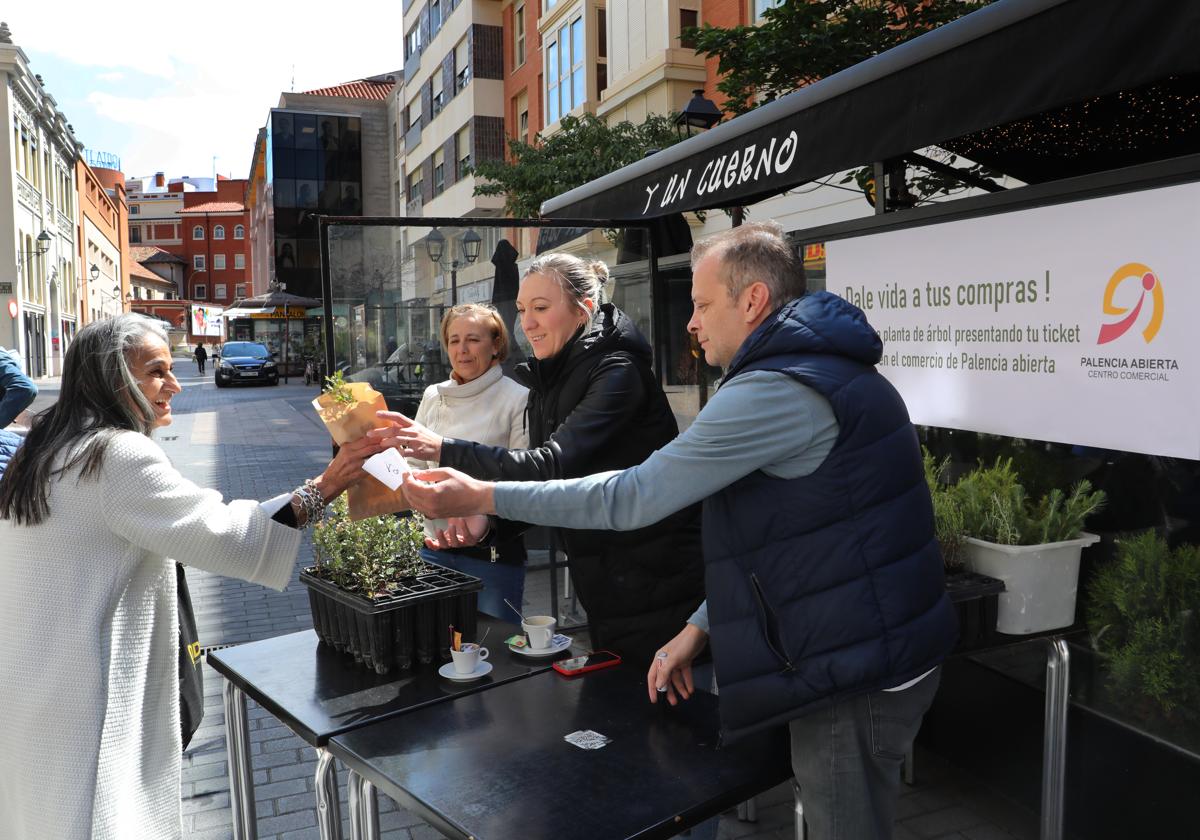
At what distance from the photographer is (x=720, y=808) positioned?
6.27ft

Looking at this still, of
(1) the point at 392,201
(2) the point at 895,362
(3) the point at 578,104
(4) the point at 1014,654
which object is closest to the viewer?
(4) the point at 1014,654

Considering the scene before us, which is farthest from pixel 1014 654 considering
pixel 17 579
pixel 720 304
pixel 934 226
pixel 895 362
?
pixel 17 579

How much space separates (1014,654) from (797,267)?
240 centimetres

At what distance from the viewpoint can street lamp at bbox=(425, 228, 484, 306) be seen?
218 inches

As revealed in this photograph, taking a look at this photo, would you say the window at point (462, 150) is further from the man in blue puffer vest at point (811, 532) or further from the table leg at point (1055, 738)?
the man in blue puffer vest at point (811, 532)

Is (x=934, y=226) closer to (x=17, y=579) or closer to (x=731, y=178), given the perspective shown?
(x=731, y=178)

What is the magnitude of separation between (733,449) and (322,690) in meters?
1.37

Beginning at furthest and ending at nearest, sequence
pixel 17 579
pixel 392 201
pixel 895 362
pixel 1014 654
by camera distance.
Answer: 1. pixel 392 201
2. pixel 895 362
3. pixel 1014 654
4. pixel 17 579

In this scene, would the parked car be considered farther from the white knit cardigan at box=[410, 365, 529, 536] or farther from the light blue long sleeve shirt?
the light blue long sleeve shirt

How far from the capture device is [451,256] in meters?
5.61

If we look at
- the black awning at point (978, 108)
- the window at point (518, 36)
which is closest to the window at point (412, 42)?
the window at point (518, 36)

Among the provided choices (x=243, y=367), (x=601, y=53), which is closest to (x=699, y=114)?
(x=601, y=53)

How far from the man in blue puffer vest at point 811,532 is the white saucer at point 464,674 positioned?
751 mm

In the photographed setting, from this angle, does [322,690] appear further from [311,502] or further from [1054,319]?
[1054,319]
